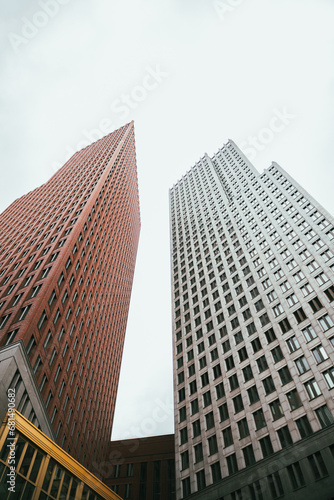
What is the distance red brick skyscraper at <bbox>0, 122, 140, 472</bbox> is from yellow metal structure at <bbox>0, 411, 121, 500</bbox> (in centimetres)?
1415

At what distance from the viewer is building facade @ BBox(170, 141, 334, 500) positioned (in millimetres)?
36844

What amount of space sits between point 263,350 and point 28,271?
34.4 metres

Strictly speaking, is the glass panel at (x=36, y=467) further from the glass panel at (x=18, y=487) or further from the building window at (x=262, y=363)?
the building window at (x=262, y=363)

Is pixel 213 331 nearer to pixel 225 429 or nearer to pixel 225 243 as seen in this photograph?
pixel 225 429

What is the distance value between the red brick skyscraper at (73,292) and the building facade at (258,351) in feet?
49.6

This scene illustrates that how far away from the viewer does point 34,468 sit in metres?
24.0

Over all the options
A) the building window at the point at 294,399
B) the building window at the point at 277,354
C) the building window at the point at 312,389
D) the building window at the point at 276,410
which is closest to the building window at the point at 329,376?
the building window at the point at 312,389

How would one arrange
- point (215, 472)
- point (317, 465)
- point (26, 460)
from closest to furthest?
point (26, 460)
point (317, 465)
point (215, 472)

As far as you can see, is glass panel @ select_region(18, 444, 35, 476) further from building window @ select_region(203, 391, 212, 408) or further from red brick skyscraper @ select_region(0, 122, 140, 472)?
building window @ select_region(203, 391, 212, 408)

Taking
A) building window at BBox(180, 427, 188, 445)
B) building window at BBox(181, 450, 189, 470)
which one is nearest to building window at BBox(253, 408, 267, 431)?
building window at BBox(181, 450, 189, 470)

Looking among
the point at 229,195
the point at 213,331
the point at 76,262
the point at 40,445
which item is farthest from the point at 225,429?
the point at 229,195

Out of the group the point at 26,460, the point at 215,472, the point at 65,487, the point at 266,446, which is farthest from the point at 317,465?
the point at 26,460

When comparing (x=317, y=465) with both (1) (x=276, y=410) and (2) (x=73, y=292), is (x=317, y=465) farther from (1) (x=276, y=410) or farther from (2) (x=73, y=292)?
(2) (x=73, y=292)

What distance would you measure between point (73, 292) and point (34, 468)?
1231 inches
